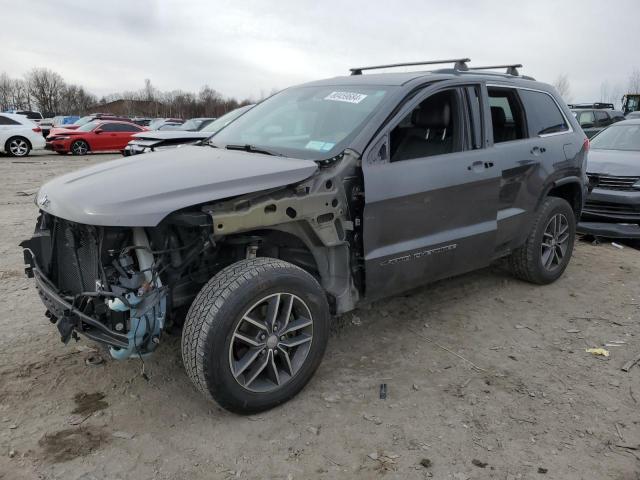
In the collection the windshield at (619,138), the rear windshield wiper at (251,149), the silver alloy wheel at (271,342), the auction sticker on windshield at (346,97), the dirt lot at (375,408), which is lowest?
the dirt lot at (375,408)

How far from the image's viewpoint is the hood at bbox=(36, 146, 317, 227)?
2.53 m

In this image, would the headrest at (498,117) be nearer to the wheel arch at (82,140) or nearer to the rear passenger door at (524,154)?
the rear passenger door at (524,154)

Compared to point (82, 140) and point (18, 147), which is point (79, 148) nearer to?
point (82, 140)

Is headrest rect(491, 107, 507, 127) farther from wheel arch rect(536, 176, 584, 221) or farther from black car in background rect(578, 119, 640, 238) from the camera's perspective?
black car in background rect(578, 119, 640, 238)

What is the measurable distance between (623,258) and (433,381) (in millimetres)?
3972

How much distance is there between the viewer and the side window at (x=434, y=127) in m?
3.69

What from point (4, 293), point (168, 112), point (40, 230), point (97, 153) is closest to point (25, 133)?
point (97, 153)

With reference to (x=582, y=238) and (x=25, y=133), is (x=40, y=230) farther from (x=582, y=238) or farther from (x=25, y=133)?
(x=25, y=133)

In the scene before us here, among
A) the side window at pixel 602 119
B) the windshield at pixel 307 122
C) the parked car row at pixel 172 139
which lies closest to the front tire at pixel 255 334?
the windshield at pixel 307 122

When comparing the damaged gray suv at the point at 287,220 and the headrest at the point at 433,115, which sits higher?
the headrest at the point at 433,115

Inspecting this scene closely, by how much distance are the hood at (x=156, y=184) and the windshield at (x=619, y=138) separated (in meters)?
6.36

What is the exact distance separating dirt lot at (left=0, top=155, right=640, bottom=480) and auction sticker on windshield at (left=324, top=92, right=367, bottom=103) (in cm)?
170

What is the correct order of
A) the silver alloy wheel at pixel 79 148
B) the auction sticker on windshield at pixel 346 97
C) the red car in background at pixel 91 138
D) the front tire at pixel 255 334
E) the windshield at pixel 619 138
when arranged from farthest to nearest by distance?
the silver alloy wheel at pixel 79 148 < the red car in background at pixel 91 138 < the windshield at pixel 619 138 < the auction sticker on windshield at pixel 346 97 < the front tire at pixel 255 334

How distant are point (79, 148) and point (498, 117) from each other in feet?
63.2
